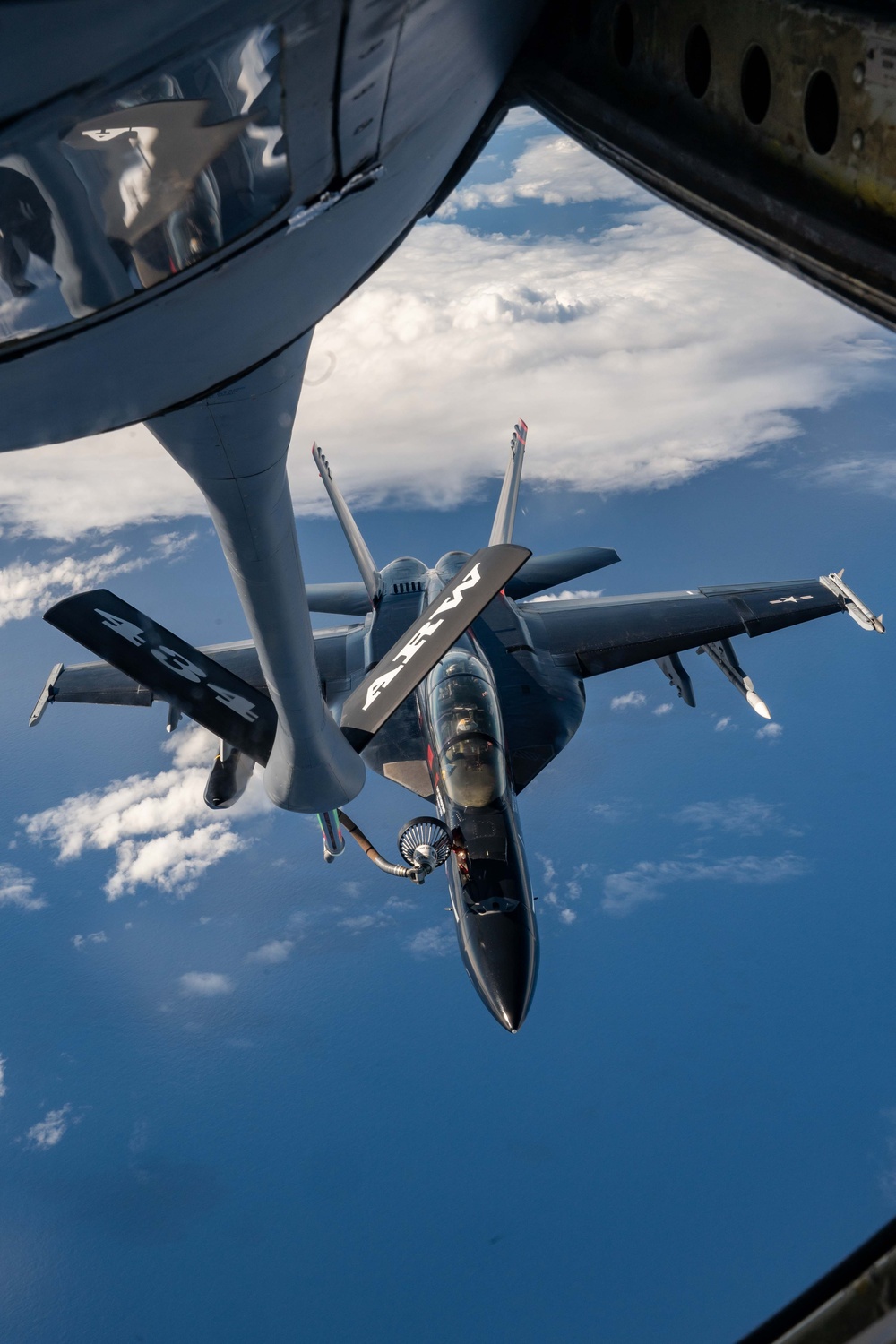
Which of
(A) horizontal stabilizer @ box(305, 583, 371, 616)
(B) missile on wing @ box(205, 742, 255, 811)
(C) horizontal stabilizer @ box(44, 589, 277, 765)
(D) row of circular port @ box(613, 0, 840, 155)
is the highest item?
(D) row of circular port @ box(613, 0, 840, 155)

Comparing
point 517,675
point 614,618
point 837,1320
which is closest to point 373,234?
point 837,1320

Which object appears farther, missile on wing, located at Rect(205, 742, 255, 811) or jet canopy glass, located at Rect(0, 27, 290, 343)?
missile on wing, located at Rect(205, 742, 255, 811)

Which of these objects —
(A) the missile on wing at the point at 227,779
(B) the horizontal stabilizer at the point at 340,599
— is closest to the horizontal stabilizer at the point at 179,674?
(A) the missile on wing at the point at 227,779

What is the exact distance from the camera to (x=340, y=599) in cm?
2036

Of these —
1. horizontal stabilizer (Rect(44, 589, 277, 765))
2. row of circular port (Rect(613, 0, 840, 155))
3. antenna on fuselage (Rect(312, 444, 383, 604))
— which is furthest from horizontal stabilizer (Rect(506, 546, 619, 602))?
row of circular port (Rect(613, 0, 840, 155))

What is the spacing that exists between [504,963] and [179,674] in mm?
7018

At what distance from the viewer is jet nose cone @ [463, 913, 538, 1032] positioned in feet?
39.4

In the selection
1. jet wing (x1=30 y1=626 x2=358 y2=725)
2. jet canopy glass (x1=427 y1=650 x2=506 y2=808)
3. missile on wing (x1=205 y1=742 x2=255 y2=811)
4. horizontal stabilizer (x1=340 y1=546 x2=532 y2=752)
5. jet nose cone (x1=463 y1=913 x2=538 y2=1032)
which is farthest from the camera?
jet wing (x1=30 y1=626 x2=358 y2=725)

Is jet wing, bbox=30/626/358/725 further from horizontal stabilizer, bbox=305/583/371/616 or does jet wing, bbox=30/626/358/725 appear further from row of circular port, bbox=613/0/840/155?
row of circular port, bbox=613/0/840/155

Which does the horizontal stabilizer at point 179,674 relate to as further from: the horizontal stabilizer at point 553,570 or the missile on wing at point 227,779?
the horizontal stabilizer at point 553,570

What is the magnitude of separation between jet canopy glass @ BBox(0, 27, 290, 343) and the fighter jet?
166 inches

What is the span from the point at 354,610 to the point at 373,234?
57.4ft

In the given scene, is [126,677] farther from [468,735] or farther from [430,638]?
[430,638]

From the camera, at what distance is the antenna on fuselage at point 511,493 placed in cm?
1950
